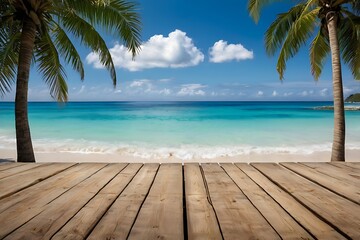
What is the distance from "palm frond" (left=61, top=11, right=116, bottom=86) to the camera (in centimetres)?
655

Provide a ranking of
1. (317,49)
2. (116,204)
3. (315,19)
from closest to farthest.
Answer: (116,204)
(315,19)
(317,49)

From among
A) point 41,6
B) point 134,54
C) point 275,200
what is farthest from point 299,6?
point 275,200

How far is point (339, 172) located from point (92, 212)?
2.69m

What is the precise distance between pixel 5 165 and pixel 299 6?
26.5 ft

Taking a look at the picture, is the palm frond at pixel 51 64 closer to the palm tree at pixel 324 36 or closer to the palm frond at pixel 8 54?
the palm frond at pixel 8 54

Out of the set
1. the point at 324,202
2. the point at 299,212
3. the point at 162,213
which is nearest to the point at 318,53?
the point at 324,202

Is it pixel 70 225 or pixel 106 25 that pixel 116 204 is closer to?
pixel 70 225

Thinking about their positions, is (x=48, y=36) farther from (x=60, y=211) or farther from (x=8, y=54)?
(x=60, y=211)

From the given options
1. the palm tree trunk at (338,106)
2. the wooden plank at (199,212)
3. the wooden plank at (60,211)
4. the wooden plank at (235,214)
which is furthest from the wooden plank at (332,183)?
the palm tree trunk at (338,106)

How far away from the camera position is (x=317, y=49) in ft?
27.0

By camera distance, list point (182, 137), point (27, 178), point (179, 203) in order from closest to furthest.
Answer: point (179, 203)
point (27, 178)
point (182, 137)

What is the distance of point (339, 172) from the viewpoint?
300 centimetres

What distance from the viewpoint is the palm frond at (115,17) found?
596 cm

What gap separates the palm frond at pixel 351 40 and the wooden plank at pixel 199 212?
6703mm
